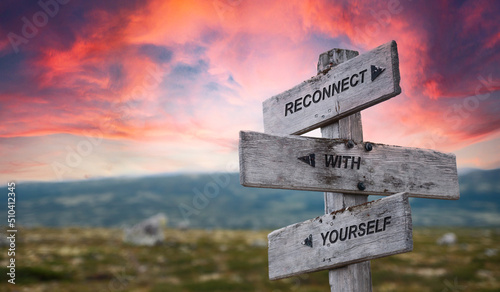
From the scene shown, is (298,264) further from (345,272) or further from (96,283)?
(96,283)

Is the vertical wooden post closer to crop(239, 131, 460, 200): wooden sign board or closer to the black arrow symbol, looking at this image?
crop(239, 131, 460, 200): wooden sign board

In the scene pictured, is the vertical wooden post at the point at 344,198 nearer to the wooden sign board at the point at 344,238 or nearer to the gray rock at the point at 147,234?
the wooden sign board at the point at 344,238

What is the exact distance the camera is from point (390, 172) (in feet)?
13.3

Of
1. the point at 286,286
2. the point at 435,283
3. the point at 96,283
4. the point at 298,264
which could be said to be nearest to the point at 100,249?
the point at 96,283

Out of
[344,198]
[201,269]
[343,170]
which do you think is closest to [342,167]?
[343,170]

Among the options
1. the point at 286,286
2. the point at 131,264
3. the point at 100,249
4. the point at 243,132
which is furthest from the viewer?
the point at 100,249

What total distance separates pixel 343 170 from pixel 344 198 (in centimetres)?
33

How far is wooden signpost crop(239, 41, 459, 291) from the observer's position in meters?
3.44

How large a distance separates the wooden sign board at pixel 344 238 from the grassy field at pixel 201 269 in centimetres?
1782

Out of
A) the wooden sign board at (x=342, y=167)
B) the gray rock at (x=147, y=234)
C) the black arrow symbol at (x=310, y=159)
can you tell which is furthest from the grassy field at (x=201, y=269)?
the black arrow symbol at (x=310, y=159)

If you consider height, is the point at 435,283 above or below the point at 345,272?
below

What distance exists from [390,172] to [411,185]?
0.32m

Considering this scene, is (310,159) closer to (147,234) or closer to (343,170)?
(343,170)

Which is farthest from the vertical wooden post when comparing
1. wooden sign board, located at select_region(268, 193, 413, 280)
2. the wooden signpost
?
wooden sign board, located at select_region(268, 193, 413, 280)
